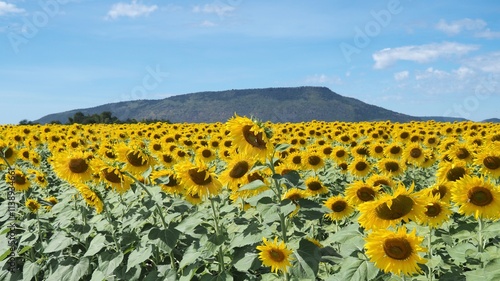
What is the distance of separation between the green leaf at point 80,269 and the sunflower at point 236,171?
1.84 metres

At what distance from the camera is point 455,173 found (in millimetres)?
6086

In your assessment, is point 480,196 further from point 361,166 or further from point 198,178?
point 361,166

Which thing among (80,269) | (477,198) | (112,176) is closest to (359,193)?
(477,198)

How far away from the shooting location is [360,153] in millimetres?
12055

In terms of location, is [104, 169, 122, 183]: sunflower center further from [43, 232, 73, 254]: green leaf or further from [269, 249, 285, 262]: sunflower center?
[269, 249, 285, 262]: sunflower center

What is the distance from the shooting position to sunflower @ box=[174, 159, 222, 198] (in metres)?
5.16

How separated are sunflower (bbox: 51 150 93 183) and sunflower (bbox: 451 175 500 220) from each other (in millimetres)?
4379

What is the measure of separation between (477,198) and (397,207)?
1.62m

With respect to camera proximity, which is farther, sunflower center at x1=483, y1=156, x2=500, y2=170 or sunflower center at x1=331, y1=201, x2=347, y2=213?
sunflower center at x1=483, y1=156, x2=500, y2=170

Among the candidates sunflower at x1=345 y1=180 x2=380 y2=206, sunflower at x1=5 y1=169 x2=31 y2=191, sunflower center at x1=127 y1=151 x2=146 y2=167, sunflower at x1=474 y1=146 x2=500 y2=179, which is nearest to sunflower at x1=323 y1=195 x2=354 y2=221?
sunflower at x1=345 y1=180 x2=380 y2=206

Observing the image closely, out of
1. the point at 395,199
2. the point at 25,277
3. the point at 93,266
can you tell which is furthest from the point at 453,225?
the point at 25,277

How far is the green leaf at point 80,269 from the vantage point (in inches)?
210

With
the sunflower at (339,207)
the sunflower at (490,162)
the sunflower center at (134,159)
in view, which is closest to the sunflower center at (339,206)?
the sunflower at (339,207)

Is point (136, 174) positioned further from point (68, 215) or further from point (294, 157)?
point (294, 157)
